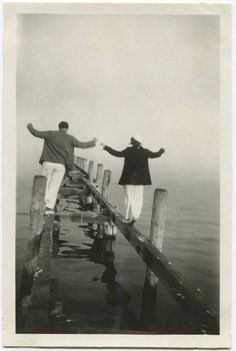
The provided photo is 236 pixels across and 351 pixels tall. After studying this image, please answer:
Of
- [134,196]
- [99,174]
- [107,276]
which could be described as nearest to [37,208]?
[134,196]

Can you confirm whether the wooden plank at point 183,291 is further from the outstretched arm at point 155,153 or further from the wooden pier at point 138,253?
the outstretched arm at point 155,153

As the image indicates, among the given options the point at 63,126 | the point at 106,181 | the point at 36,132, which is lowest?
the point at 106,181

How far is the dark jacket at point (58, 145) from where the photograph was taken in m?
6.56

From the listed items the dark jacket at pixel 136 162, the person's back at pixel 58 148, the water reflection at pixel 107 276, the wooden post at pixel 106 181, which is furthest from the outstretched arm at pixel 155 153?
the wooden post at pixel 106 181

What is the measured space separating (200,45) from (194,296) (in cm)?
358

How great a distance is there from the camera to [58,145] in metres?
6.66

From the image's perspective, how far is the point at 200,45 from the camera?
6.43 metres

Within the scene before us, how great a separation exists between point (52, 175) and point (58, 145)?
57cm

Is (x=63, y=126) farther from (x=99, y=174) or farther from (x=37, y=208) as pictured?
(x=99, y=174)

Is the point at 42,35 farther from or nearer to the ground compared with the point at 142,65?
farther from the ground

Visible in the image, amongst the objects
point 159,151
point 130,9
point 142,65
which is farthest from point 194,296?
point 130,9

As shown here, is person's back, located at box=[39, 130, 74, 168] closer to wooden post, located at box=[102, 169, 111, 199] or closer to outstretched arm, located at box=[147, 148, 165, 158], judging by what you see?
outstretched arm, located at box=[147, 148, 165, 158]

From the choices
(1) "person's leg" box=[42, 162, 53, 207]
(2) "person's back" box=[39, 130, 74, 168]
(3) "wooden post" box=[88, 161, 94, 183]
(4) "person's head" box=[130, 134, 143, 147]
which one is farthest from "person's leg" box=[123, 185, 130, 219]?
(3) "wooden post" box=[88, 161, 94, 183]

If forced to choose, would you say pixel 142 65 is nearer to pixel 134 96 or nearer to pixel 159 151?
pixel 134 96
